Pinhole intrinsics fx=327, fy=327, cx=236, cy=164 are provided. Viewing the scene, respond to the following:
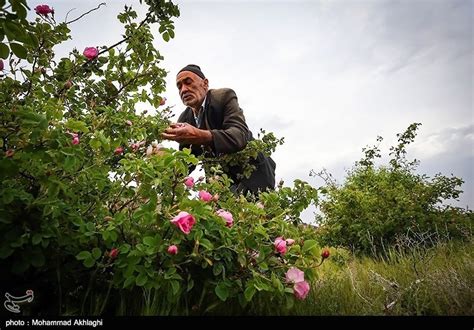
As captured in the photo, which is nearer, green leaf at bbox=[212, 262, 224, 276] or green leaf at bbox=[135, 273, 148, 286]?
green leaf at bbox=[135, 273, 148, 286]

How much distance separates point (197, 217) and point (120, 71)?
1.45 m

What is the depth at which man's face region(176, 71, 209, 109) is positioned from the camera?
3.12 meters

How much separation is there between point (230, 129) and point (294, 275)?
1328 millimetres

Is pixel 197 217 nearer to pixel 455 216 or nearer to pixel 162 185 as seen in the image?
pixel 162 185

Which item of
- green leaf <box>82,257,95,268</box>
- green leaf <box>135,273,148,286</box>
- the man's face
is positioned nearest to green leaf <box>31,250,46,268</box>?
green leaf <box>82,257,95,268</box>

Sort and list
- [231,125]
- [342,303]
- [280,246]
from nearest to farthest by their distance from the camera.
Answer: [280,246] < [342,303] < [231,125]

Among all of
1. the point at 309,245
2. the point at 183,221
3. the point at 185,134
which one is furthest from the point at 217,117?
the point at 183,221

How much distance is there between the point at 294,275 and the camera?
150 centimetres

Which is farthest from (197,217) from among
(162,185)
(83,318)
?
(83,318)

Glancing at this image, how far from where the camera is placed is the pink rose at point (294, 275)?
1498 mm

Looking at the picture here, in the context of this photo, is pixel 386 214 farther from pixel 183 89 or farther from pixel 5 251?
pixel 5 251

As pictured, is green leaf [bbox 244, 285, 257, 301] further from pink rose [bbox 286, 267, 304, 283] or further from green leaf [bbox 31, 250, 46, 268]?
green leaf [bbox 31, 250, 46, 268]

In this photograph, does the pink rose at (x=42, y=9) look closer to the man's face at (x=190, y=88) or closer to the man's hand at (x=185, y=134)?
the man's hand at (x=185, y=134)

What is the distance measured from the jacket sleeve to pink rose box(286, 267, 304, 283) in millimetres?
1164
